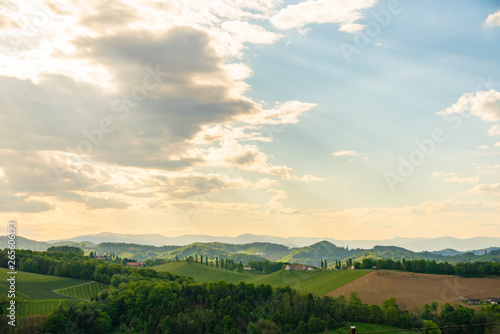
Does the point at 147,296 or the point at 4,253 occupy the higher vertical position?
the point at 4,253

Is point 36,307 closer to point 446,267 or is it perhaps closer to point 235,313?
point 235,313

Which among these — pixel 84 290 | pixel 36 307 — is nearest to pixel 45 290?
pixel 84 290

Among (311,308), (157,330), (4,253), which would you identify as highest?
(4,253)

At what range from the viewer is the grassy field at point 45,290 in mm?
108775

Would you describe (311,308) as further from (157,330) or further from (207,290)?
(157,330)

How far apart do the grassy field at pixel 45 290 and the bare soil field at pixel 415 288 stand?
9143 centimetres

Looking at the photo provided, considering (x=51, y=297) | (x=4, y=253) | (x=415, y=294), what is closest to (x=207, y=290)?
(x=51, y=297)

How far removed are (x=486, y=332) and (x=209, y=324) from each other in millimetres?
69229

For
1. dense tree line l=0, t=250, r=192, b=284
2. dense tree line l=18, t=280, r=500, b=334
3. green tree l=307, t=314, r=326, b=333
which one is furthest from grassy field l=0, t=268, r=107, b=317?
green tree l=307, t=314, r=326, b=333

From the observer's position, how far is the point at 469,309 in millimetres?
104562

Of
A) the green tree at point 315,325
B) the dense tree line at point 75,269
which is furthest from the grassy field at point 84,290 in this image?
the green tree at point 315,325

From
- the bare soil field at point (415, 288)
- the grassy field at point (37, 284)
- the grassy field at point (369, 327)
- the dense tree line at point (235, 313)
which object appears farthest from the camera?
the bare soil field at point (415, 288)

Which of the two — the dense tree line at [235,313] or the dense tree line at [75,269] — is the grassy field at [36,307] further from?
the dense tree line at [75,269]

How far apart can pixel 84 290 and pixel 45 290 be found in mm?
13619
